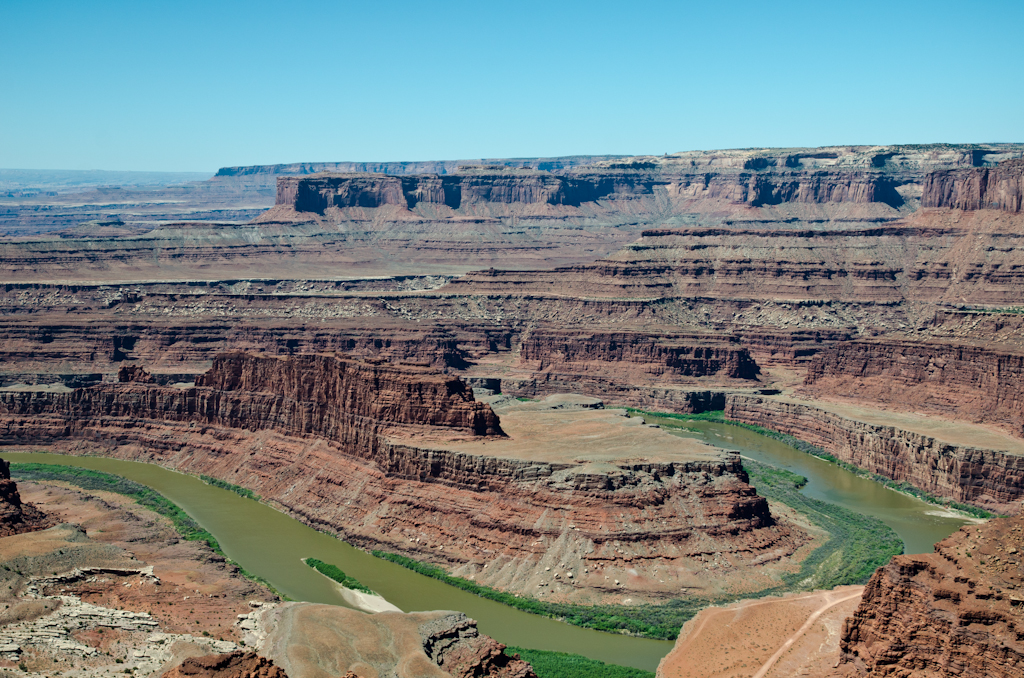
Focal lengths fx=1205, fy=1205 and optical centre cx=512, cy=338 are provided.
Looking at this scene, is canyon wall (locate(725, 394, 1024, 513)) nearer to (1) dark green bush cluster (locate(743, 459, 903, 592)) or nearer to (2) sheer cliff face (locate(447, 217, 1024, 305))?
(1) dark green bush cluster (locate(743, 459, 903, 592))

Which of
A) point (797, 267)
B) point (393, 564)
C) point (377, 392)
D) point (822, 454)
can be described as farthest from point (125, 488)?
point (797, 267)

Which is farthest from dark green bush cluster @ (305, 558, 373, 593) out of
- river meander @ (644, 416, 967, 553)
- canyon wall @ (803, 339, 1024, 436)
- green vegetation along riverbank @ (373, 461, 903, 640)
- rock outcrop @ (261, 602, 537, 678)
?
canyon wall @ (803, 339, 1024, 436)

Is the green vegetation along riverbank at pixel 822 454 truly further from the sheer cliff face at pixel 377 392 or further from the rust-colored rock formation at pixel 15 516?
the rust-colored rock formation at pixel 15 516

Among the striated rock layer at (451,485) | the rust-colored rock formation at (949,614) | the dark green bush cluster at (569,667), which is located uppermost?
the rust-colored rock formation at (949,614)

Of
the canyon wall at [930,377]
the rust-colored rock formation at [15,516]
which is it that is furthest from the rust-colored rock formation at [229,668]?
the canyon wall at [930,377]

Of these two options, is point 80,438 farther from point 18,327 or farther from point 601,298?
point 601,298

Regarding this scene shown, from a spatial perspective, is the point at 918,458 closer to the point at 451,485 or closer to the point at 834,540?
the point at 834,540
